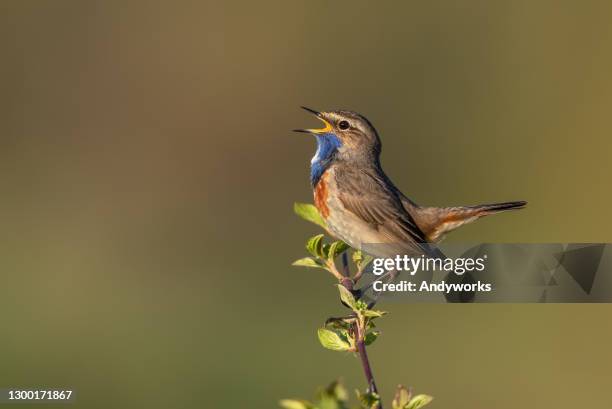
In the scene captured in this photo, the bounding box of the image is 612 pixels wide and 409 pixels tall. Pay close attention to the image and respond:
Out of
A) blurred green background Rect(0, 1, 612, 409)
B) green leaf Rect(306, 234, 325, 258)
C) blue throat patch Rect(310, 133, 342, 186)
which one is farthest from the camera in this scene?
blurred green background Rect(0, 1, 612, 409)

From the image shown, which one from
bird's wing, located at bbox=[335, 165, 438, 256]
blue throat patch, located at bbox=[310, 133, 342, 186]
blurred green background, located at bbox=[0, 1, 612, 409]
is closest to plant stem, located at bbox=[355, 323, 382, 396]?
bird's wing, located at bbox=[335, 165, 438, 256]

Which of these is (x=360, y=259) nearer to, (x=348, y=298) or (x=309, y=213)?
(x=309, y=213)

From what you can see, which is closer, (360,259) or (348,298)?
(348,298)

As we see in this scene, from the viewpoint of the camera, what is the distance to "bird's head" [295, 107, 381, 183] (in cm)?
594

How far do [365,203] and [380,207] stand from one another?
0.11m

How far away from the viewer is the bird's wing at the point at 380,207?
541 centimetres

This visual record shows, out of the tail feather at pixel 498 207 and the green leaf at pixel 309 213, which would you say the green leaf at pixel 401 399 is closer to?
the green leaf at pixel 309 213

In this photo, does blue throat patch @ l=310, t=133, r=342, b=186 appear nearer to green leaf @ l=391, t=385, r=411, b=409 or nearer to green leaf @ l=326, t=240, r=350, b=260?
green leaf @ l=326, t=240, r=350, b=260

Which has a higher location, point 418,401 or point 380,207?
point 380,207

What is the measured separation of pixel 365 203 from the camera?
5.61 meters

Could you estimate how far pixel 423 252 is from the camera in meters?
5.31

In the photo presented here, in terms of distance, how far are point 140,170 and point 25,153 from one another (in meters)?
→ 2.24

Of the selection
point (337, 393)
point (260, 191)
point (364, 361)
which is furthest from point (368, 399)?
point (260, 191)

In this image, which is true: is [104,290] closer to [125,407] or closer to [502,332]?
[125,407]
